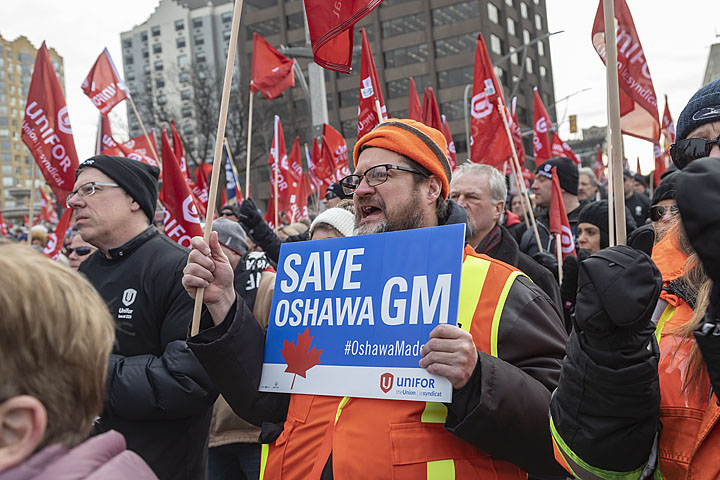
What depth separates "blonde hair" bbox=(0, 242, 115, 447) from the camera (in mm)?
1064

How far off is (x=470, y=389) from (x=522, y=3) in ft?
217

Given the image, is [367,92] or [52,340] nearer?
[52,340]

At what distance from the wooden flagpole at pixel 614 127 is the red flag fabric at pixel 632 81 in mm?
3553

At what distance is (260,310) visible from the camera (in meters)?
4.07

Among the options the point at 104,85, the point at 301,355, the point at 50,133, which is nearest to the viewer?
the point at 301,355

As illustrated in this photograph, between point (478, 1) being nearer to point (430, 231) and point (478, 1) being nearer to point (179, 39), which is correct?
point (179, 39)

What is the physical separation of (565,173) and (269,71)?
183 inches

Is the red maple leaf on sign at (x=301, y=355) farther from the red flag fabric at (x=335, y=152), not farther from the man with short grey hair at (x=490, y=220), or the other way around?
the red flag fabric at (x=335, y=152)

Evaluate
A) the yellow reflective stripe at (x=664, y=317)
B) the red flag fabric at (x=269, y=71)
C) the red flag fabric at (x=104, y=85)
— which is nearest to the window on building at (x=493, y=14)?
the red flag fabric at (x=269, y=71)

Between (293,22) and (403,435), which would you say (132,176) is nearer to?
(403,435)

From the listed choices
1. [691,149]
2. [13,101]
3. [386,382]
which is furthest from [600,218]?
[13,101]

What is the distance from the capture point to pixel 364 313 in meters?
2.08

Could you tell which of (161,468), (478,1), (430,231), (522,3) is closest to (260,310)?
(161,468)

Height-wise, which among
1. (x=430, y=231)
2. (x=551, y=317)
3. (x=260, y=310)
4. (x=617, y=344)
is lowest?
(x=260, y=310)
